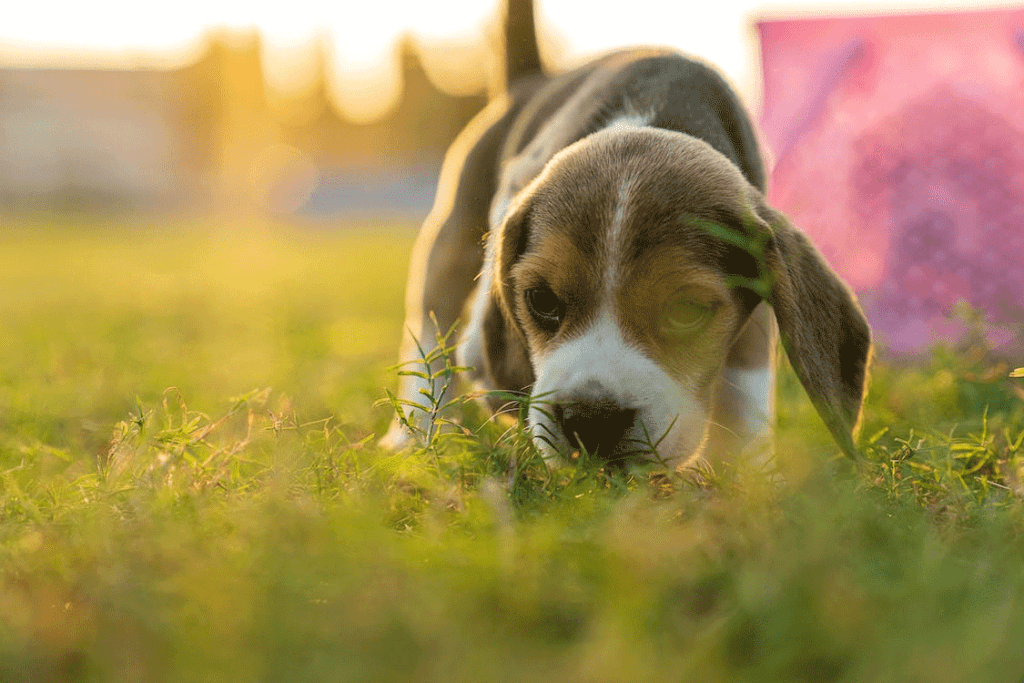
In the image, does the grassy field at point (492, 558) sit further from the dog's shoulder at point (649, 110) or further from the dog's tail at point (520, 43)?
the dog's tail at point (520, 43)

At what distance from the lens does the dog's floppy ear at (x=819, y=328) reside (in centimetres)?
286

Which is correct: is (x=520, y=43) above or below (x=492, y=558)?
above

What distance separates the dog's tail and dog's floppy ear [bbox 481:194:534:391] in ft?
7.22

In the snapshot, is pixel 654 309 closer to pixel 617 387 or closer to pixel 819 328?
pixel 617 387

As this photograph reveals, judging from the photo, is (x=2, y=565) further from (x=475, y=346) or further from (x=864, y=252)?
(x=864, y=252)

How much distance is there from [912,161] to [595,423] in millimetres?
3408

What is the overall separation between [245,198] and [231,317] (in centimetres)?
3726

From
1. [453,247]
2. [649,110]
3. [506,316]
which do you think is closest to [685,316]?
[506,316]

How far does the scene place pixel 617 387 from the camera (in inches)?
107

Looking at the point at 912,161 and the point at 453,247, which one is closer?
the point at 453,247

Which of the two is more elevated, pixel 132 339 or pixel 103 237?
pixel 132 339

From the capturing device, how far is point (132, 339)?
252 inches

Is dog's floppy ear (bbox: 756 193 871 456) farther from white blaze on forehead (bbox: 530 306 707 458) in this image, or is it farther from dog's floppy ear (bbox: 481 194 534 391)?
dog's floppy ear (bbox: 481 194 534 391)

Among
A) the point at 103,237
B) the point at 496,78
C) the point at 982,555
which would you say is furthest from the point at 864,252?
the point at 103,237
